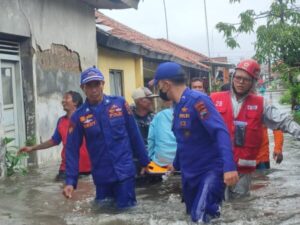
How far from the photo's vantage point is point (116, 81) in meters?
14.4

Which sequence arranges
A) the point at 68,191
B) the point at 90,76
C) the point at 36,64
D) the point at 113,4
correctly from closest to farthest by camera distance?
the point at 68,191 < the point at 90,76 < the point at 36,64 < the point at 113,4

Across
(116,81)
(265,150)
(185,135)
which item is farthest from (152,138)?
(116,81)

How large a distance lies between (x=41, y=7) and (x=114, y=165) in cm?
510

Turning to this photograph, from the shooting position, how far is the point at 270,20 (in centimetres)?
1756

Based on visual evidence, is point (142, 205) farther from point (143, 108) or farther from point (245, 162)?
point (143, 108)

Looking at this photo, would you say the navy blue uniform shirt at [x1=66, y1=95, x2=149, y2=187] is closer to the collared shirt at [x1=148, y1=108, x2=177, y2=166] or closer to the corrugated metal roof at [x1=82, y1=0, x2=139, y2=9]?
the collared shirt at [x1=148, y1=108, x2=177, y2=166]

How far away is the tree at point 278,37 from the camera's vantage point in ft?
52.9

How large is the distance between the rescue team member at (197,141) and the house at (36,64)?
4235 millimetres

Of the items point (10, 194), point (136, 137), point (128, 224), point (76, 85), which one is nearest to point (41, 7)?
point (76, 85)

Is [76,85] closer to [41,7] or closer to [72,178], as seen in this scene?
[41,7]

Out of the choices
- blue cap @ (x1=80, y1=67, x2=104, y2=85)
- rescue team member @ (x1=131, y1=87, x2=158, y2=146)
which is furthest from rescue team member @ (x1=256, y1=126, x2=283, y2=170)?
blue cap @ (x1=80, y1=67, x2=104, y2=85)

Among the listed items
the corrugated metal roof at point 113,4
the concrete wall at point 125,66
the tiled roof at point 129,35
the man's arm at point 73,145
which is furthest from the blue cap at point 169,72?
the tiled roof at point 129,35

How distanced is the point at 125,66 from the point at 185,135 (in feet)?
33.6

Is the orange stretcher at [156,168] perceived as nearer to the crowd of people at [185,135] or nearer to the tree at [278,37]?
the crowd of people at [185,135]
